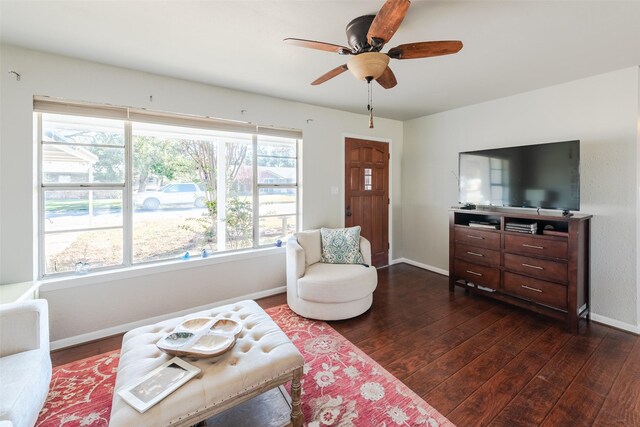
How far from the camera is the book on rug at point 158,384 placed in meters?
1.18

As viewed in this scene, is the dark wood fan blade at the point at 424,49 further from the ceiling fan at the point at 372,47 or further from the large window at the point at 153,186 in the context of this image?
the large window at the point at 153,186

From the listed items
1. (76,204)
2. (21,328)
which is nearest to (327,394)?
(21,328)

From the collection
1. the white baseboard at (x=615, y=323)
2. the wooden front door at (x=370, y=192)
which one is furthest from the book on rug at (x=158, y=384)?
the white baseboard at (x=615, y=323)

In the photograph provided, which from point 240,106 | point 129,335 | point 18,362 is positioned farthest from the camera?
point 240,106

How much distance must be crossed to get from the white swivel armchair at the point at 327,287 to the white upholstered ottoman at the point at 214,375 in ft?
3.12

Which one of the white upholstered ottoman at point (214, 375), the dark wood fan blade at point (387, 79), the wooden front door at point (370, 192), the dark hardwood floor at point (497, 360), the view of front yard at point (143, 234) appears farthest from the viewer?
the wooden front door at point (370, 192)

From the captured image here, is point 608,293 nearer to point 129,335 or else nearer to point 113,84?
point 129,335

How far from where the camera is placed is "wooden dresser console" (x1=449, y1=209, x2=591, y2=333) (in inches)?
100

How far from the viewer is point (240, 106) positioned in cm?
318

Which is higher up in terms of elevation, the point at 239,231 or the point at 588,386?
the point at 239,231

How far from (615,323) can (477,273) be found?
4.01 feet

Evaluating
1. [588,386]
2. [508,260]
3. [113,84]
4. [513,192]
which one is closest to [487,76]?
[513,192]

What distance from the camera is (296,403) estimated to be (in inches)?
59.1

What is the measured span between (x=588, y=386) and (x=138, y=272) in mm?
3752
